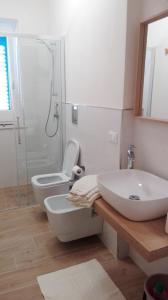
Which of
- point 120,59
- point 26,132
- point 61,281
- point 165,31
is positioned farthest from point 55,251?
point 165,31

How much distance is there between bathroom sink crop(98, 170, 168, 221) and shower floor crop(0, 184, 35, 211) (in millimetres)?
1700

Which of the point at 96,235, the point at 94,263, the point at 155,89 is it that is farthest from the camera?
the point at 96,235

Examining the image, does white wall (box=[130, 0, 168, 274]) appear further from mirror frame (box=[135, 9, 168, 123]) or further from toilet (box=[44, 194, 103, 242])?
toilet (box=[44, 194, 103, 242])

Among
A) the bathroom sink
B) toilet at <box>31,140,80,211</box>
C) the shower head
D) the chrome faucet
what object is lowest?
toilet at <box>31,140,80,211</box>

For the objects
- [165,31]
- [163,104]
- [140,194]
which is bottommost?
[140,194]

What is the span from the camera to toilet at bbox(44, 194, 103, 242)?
202cm

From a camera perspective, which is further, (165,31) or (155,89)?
(155,89)

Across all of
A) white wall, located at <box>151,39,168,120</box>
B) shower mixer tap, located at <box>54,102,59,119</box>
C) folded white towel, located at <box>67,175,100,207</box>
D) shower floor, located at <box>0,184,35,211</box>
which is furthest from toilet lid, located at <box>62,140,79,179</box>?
white wall, located at <box>151,39,168,120</box>

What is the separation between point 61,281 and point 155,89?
1.56m

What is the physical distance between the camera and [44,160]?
3.05 metres

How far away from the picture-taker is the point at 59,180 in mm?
2816

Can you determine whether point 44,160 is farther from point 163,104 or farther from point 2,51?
point 163,104

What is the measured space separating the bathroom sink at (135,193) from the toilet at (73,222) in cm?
59

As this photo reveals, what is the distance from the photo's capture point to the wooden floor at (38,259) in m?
1.74
